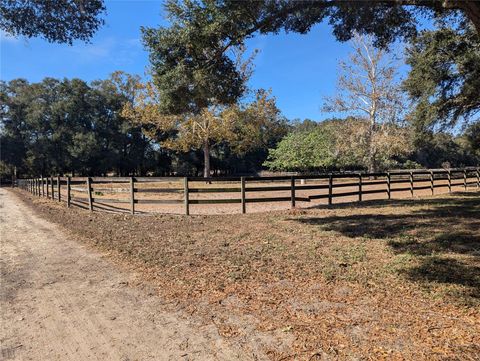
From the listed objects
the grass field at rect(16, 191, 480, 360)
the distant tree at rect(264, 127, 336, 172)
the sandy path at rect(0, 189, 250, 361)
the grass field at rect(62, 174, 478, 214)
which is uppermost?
the distant tree at rect(264, 127, 336, 172)

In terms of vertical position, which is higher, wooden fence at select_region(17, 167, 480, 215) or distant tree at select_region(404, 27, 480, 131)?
distant tree at select_region(404, 27, 480, 131)

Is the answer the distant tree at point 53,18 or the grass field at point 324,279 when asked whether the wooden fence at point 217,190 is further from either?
the distant tree at point 53,18

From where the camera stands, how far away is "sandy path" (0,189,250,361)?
9.54 feet

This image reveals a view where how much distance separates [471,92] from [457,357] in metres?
15.3

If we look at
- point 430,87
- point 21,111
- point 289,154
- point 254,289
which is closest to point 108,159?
point 21,111

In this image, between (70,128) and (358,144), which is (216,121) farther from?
(70,128)

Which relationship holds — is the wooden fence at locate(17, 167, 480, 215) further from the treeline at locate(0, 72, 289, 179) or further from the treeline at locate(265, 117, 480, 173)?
the treeline at locate(0, 72, 289, 179)

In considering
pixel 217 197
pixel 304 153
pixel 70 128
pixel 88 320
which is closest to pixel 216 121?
pixel 217 197

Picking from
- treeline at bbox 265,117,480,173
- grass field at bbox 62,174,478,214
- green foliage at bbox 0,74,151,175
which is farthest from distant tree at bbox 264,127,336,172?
green foliage at bbox 0,74,151,175

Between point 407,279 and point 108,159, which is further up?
point 108,159

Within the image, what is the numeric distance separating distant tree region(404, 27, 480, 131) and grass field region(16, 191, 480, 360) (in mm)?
8165

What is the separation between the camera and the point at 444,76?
50.9 ft

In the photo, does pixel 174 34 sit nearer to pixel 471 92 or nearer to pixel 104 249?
pixel 104 249

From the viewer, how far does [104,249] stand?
6.61m
